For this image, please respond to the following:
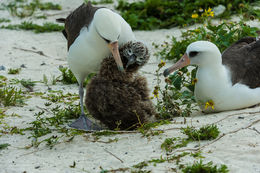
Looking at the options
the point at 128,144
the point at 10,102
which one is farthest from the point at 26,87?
the point at 128,144

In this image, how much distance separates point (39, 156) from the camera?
3727 millimetres

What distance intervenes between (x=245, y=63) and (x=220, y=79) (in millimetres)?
518

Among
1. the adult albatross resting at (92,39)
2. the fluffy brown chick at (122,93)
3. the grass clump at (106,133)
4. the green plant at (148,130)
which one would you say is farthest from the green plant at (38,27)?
the green plant at (148,130)

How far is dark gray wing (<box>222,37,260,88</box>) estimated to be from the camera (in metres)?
4.85

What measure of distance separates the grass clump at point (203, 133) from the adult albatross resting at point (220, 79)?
86 cm

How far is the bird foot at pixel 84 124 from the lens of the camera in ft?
15.2

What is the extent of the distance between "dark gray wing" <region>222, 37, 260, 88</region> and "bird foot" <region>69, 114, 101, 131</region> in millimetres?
1710

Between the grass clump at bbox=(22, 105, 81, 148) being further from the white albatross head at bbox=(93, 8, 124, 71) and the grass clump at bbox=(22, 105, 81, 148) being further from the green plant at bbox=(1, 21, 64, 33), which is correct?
the green plant at bbox=(1, 21, 64, 33)

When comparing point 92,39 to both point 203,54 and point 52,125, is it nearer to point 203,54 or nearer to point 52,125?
point 52,125

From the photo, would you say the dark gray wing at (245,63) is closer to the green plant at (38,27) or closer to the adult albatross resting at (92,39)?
the adult albatross resting at (92,39)

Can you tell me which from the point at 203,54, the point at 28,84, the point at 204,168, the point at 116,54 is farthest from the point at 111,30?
the point at 28,84

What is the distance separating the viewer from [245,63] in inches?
197

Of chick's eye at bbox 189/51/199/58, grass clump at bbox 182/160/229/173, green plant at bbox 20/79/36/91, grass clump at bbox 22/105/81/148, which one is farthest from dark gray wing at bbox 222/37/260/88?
green plant at bbox 20/79/36/91

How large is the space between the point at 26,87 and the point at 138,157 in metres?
3.20
